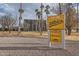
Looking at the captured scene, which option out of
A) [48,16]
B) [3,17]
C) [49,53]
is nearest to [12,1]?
[3,17]

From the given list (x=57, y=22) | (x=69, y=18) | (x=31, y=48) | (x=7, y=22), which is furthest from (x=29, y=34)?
(x=69, y=18)

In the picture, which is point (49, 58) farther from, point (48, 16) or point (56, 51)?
point (48, 16)

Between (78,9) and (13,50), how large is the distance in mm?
2599

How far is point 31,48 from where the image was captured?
33.0 feet

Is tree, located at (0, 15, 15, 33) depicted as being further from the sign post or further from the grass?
the sign post

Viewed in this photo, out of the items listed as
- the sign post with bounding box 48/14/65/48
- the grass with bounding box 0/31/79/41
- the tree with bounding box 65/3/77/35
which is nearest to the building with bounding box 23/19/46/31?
the grass with bounding box 0/31/79/41

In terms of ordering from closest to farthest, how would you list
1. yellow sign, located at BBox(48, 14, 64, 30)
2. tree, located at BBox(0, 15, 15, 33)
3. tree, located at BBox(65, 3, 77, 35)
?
yellow sign, located at BBox(48, 14, 64, 30)
tree, located at BBox(0, 15, 15, 33)
tree, located at BBox(65, 3, 77, 35)

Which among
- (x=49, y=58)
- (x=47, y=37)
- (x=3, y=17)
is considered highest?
(x=3, y=17)

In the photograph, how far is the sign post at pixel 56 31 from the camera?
993cm

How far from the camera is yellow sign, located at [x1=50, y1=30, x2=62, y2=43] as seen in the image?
9.98 m

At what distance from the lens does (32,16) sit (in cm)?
1010

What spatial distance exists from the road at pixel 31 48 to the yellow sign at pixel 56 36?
0.89 feet

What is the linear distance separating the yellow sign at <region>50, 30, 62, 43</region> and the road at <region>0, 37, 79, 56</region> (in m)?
0.27

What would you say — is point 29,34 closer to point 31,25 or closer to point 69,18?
point 31,25
